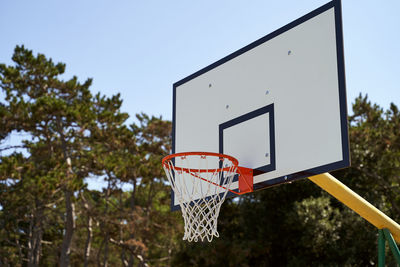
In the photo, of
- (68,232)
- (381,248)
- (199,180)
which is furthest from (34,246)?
(381,248)

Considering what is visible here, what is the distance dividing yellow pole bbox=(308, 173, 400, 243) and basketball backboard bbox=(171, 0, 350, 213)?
0.38m

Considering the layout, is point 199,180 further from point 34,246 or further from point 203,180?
point 34,246

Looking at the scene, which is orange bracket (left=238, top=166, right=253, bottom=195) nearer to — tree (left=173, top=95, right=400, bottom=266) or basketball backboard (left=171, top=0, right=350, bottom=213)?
basketball backboard (left=171, top=0, right=350, bottom=213)

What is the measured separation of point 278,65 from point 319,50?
0.47 m

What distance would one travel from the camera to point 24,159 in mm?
15414

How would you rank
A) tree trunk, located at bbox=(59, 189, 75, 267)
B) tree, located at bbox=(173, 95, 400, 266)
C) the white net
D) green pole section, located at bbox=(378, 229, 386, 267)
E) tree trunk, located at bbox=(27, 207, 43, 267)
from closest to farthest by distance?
the white net
green pole section, located at bbox=(378, 229, 386, 267)
tree, located at bbox=(173, 95, 400, 266)
tree trunk, located at bbox=(59, 189, 75, 267)
tree trunk, located at bbox=(27, 207, 43, 267)

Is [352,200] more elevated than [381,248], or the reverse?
[352,200]

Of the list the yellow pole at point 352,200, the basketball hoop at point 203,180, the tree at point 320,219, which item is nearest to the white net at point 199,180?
the basketball hoop at point 203,180

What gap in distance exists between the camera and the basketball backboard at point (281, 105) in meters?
4.24

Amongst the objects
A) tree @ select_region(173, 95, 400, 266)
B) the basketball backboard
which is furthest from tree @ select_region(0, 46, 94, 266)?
the basketball backboard

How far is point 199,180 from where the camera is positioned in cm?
514

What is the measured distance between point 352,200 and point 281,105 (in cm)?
113

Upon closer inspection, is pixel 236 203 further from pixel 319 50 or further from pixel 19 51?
pixel 319 50

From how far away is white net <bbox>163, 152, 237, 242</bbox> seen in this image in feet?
15.6
